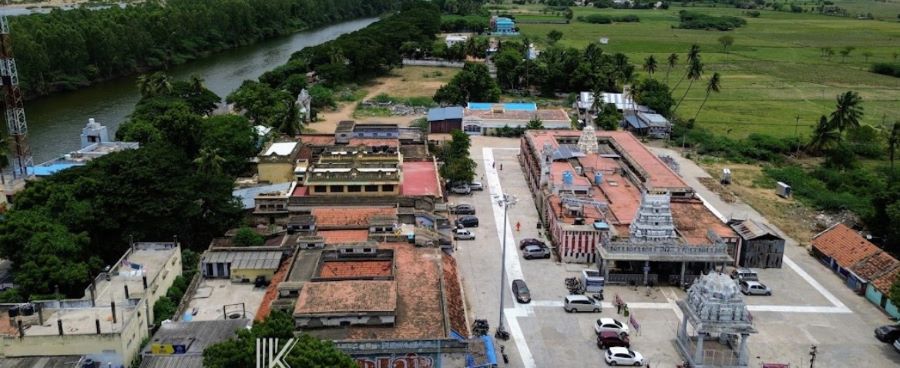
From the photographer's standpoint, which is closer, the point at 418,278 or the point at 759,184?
the point at 418,278

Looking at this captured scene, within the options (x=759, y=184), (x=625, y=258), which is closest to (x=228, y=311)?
(x=625, y=258)

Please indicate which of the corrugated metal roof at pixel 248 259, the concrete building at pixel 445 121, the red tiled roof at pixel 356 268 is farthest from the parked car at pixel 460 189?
the concrete building at pixel 445 121

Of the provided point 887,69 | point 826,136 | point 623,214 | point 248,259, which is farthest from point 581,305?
point 887,69

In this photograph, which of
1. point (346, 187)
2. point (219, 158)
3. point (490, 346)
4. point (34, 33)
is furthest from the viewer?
point (34, 33)

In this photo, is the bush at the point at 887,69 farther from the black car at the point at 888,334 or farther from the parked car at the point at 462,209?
the black car at the point at 888,334

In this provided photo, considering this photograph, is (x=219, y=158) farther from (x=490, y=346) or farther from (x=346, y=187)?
(x=490, y=346)

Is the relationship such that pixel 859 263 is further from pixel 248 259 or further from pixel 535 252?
pixel 248 259

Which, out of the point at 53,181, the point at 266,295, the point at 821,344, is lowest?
the point at 821,344
